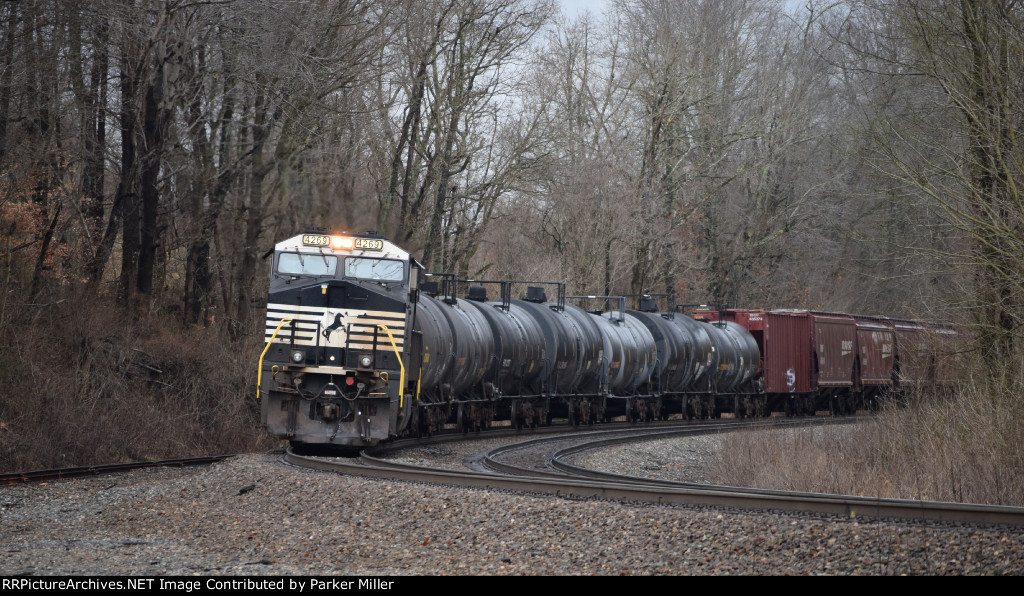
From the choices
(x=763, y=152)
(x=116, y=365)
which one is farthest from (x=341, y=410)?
(x=763, y=152)

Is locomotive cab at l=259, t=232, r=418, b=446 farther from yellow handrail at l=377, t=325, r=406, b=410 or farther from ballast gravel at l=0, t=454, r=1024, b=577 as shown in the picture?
ballast gravel at l=0, t=454, r=1024, b=577

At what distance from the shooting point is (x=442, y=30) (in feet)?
105

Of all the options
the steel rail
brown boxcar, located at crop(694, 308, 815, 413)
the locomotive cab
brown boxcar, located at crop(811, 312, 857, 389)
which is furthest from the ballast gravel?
brown boxcar, located at crop(811, 312, 857, 389)

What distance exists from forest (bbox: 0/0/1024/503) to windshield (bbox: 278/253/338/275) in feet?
7.34

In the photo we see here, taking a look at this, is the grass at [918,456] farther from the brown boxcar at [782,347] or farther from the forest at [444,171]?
the brown boxcar at [782,347]

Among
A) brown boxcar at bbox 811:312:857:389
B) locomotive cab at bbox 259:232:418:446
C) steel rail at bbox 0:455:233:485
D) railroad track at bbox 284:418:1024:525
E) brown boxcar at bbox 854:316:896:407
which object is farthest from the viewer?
→ brown boxcar at bbox 854:316:896:407

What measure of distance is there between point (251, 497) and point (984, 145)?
37.0 ft

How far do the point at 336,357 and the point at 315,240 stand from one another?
6.65 ft

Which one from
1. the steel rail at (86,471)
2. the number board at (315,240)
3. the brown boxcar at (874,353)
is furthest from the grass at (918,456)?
the brown boxcar at (874,353)

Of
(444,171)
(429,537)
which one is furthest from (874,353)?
(429,537)

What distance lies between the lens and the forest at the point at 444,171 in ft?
49.6

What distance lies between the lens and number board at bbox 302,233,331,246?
52.7 feet

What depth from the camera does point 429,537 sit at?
9070 millimetres

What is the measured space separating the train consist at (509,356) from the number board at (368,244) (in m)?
0.02
